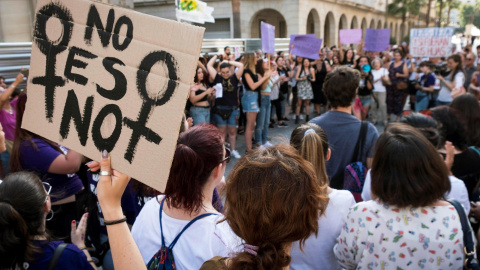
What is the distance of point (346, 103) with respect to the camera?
3027mm

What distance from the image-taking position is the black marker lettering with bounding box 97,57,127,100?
141 centimetres

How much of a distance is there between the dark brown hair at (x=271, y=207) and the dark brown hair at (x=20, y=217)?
0.93m

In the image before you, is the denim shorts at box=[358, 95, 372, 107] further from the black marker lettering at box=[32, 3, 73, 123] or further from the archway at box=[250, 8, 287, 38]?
the archway at box=[250, 8, 287, 38]

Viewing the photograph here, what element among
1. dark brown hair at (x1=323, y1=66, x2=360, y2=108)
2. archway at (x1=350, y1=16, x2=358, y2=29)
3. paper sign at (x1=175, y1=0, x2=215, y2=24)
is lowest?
dark brown hair at (x1=323, y1=66, x2=360, y2=108)

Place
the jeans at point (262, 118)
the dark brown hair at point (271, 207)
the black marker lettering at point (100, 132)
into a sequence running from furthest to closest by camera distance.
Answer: the jeans at point (262, 118) → the black marker lettering at point (100, 132) → the dark brown hair at point (271, 207)

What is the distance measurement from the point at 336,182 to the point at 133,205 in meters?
1.56

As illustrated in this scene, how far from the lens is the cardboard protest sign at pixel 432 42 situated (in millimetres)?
10164

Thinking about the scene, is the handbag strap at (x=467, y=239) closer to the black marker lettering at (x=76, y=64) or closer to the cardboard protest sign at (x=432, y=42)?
the black marker lettering at (x=76, y=64)

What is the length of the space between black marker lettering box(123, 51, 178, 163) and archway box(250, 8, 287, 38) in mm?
26447

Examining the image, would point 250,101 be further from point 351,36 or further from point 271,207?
point 351,36

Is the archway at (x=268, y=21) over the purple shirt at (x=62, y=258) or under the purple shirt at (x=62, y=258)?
over

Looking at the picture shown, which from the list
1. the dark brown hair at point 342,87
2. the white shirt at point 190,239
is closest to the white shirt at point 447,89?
the dark brown hair at point 342,87

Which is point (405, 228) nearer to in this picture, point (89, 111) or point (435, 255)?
point (435, 255)

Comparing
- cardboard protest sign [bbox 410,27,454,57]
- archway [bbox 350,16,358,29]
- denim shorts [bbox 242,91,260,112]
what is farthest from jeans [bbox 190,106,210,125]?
archway [bbox 350,16,358,29]
